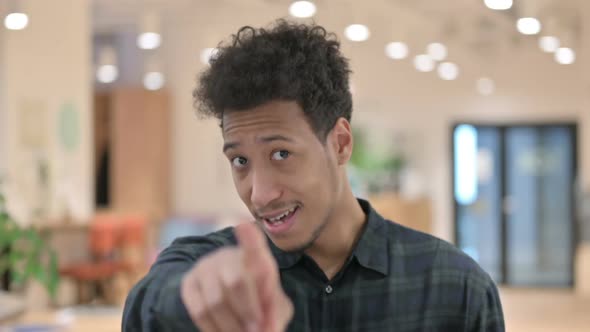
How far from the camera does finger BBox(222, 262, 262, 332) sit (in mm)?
791

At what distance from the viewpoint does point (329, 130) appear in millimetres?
1407

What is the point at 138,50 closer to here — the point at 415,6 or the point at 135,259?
the point at 135,259

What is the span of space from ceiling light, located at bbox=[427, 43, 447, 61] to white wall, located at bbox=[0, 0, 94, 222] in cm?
361

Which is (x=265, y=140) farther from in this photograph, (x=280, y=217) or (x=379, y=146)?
(x=379, y=146)

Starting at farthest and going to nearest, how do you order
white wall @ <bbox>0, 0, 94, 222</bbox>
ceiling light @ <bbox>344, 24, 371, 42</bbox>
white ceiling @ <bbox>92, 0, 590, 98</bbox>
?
white wall @ <bbox>0, 0, 94, 222</bbox> → white ceiling @ <bbox>92, 0, 590, 98</bbox> → ceiling light @ <bbox>344, 24, 371, 42</bbox>

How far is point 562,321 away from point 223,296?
35.0 ft

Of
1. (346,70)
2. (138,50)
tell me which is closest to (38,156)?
(138,50)

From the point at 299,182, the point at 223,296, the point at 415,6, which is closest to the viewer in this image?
the point at 223,296

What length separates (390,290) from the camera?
147 centimetres

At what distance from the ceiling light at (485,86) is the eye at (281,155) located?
13826 millimetres

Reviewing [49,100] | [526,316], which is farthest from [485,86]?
[49,100]

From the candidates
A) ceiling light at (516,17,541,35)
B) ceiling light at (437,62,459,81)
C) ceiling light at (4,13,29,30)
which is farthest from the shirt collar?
ceiling light at (437,62,459,81)

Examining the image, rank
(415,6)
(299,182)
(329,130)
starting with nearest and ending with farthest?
(299,182), (329,130), (415,6)

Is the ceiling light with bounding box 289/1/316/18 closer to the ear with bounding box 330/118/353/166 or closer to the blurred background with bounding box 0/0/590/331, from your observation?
the blurred background with bounding box 0/0/590/331
